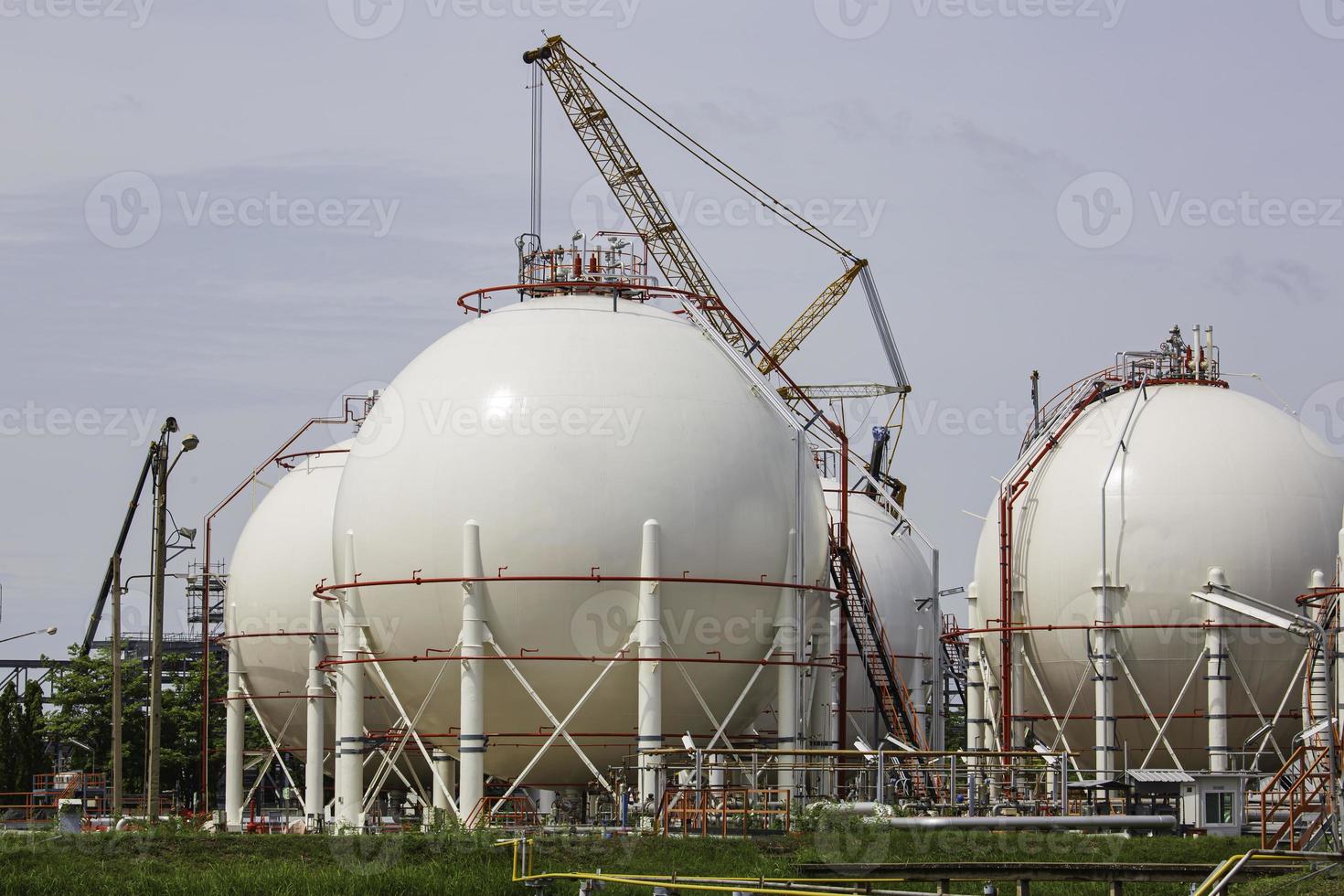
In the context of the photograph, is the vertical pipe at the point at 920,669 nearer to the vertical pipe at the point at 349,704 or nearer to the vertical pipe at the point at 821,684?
the vertical pipe at the point at 821,684

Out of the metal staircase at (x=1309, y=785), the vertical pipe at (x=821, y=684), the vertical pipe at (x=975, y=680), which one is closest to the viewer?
the metal staircase at (x=1309, y=785)

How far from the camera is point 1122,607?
42.0 metres

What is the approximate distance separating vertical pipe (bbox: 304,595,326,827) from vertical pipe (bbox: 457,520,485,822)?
9.89 metres

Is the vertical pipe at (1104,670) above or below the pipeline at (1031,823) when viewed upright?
above

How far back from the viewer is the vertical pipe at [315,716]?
1732 inches

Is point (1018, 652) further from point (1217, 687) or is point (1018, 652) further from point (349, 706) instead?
point (349, 706)

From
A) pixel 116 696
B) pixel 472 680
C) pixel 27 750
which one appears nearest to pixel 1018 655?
pixel 472 680

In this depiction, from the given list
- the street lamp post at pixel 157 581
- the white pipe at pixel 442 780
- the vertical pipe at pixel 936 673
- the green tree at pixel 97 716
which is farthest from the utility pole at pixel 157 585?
the green tree at pixel 97 716

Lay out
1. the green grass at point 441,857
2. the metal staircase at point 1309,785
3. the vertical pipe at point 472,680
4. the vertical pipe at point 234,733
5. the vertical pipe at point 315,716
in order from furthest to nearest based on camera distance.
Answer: the vertical pipe at point 234,733 < the vertical pipe at point 315,716 < the vertical pipe at point 472,680 < the metal staircase at point 1309,785 < the green grass at point 441,857

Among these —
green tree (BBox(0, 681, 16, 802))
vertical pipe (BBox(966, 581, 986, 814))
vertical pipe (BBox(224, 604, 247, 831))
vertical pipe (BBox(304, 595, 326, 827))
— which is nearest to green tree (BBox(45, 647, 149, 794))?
green tree (BBox(0, 681, 16, 802))

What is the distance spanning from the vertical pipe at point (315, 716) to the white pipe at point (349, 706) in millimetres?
6100

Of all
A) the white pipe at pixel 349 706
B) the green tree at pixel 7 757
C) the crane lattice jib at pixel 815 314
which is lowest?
the green tree at pixel 7 757

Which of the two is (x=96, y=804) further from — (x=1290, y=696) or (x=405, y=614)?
(x=1290, y=696)

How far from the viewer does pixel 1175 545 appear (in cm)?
4184
